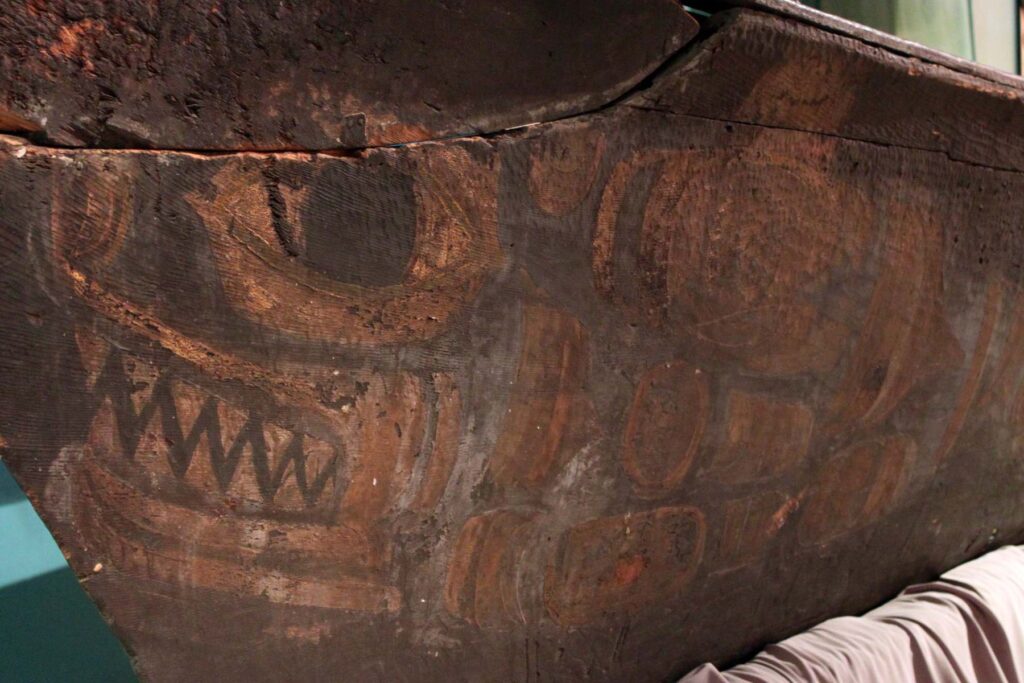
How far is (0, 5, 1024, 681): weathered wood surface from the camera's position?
887mm

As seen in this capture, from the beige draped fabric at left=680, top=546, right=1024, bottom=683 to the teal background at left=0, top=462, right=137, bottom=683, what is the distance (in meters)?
1.26

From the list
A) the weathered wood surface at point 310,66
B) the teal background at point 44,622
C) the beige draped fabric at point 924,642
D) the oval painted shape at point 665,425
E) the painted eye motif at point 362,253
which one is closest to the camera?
the weathered wood surface at point 310,66

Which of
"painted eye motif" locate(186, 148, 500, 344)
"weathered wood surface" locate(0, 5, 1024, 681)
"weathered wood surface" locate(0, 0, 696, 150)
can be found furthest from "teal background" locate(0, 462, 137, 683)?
"weathered wood surface" locate(0, 0, 696, 150)

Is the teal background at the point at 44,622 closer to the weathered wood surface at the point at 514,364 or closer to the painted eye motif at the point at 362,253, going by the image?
the weathered wood surface at the point at 514,364

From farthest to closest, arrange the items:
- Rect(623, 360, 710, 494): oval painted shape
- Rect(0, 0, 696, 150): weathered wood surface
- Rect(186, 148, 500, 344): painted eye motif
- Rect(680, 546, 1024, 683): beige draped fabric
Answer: Rect(680, 546, 1024, 683): beige draped fabric
Rect(623, 360, 710, 494): oval painted shape
Rect(186, 148, 500, 344): painted eye motif
Rect(0, 0, 696, 150): weathered wood surface

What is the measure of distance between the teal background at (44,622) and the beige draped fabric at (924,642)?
4.13 ft

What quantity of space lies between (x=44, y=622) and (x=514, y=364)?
1.41 meters

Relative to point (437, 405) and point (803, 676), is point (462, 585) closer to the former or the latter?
point (437, 405)

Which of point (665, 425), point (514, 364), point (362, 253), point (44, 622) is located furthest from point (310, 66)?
point (44, 622)

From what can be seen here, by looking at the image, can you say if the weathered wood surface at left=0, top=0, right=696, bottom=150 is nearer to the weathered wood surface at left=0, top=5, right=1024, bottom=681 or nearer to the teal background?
the weathered wood surface at left=0, top=5, right=1024, bottom=681

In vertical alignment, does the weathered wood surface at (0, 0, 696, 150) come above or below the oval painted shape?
above

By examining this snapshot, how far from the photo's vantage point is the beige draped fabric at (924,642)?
1572mm

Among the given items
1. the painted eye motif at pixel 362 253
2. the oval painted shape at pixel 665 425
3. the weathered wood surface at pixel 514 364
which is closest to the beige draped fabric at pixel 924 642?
the weathered wood surface at pixel 514 364

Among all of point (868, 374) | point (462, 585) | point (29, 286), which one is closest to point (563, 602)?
point (462, 585)
